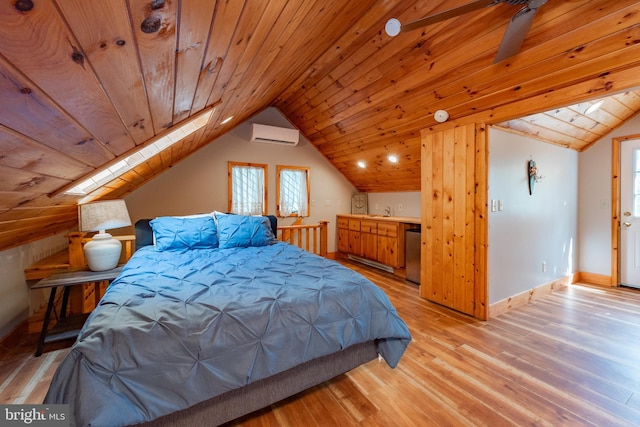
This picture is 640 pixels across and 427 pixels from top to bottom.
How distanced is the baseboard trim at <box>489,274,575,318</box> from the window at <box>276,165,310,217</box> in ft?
10.8

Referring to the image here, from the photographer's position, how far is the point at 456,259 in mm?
2779

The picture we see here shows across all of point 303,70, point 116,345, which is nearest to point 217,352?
point 116,345

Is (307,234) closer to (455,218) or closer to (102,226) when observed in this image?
(455,218)

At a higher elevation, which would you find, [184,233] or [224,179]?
[224,179]

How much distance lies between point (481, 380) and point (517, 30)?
87.2 inches

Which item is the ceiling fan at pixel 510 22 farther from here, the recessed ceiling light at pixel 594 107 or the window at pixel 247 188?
the window at pixel 247 188

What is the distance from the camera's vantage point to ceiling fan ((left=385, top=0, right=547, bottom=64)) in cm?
135

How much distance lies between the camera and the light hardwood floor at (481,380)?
1441mm

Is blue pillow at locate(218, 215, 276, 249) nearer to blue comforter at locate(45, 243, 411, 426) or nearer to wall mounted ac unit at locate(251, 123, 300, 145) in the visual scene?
blue comforter at locate(45, 243, 411, 426)

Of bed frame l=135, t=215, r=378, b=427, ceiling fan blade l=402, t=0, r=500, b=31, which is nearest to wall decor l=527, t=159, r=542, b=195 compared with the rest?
ceiling fan blade l=402, t=0, r=500, b=31

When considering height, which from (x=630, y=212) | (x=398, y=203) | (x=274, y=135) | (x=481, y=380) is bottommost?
(x=481, y=380)

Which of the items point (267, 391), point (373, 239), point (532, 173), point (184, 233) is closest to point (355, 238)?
point (373, 239)

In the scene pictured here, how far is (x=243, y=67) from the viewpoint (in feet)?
5.46

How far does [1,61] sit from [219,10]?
2.07 ft
